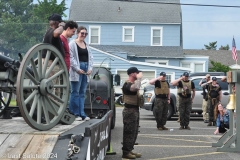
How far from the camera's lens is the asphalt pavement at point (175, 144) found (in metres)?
10.6

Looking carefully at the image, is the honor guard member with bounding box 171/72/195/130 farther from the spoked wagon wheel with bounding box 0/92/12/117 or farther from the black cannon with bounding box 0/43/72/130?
the black cannon with bounding box 0/43/72/130

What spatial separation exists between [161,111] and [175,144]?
3.81m

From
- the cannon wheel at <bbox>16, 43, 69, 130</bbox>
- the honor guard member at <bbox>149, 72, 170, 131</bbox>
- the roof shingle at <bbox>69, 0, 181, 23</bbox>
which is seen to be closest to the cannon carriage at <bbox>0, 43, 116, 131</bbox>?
the cannon wheel at <bbox>16, 43, 69, 130</bbox>

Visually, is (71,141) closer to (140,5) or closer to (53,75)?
(53,75)

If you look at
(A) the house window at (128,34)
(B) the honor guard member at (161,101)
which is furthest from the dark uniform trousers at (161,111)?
(A) the house window at (128,34)

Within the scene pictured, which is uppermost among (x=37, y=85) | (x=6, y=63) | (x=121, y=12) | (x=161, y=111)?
(x=121, y=12)

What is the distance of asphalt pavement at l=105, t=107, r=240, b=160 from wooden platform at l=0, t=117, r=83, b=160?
15.0ft

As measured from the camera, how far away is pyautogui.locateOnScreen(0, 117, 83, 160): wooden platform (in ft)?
16.5

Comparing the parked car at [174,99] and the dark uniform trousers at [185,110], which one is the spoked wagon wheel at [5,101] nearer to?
the dark uniform trousers at [185,110]

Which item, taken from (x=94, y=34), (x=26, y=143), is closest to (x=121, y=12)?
(x=94, y=34)

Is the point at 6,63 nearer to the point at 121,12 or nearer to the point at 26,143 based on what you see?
the point at 26,143

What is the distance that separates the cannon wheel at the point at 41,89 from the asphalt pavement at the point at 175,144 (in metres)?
3.83

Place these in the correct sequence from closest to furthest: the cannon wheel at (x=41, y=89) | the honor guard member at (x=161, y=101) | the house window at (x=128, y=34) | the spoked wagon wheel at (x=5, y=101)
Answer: the cannon wheel at (x=41, y=89)
the spoked wagon wheel at (x=5, y=101)
the honor guard member at (x=161, y=101)
the house window at (x=128, y=34)

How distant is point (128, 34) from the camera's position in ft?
128
